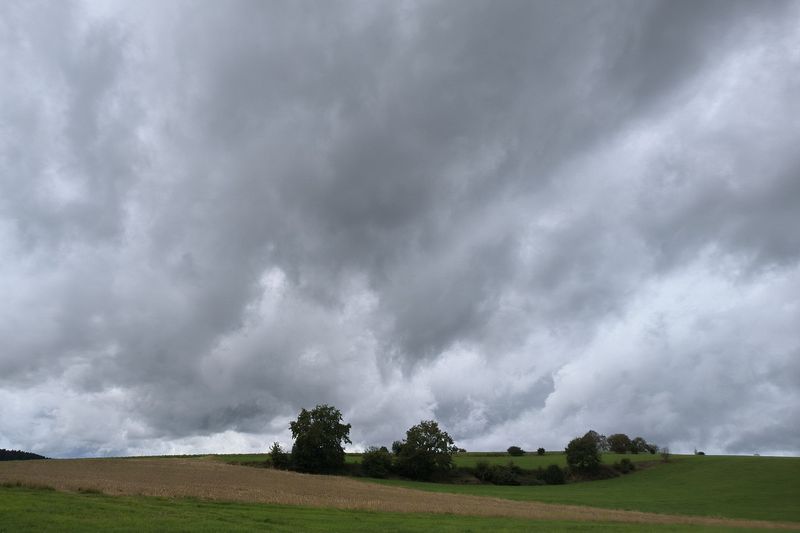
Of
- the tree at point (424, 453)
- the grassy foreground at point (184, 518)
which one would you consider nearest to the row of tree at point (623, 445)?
the tree at point (424, 453)

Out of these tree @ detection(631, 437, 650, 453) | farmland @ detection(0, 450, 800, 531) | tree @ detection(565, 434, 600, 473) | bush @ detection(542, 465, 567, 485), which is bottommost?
farmland @ detection(0, 450, 800, 531)

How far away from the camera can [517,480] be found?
356 feet

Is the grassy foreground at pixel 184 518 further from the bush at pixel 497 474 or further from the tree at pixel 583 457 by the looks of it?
the tree at pixel 583 457

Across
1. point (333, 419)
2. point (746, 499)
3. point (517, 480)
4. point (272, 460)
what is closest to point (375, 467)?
point (333, 419)

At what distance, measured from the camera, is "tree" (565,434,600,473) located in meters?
116

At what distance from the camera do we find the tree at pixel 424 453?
352 ft

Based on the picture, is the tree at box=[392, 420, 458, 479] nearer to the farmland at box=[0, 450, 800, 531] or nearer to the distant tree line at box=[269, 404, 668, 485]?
the distant tree line at box=[269, 404, 668, 485]

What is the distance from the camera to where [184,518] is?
83.7ft

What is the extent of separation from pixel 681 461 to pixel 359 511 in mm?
111618

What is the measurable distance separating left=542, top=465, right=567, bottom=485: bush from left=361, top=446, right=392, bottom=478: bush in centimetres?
3363

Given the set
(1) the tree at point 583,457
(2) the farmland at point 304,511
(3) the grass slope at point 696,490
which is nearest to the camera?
(2) the farmland at point 304,511

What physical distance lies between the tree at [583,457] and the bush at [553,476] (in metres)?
4.14

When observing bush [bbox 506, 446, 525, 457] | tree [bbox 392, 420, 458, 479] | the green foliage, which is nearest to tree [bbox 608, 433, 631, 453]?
bush [bbox 506, 446, 525, 457]

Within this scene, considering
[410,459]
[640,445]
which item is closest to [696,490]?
[410,459]
